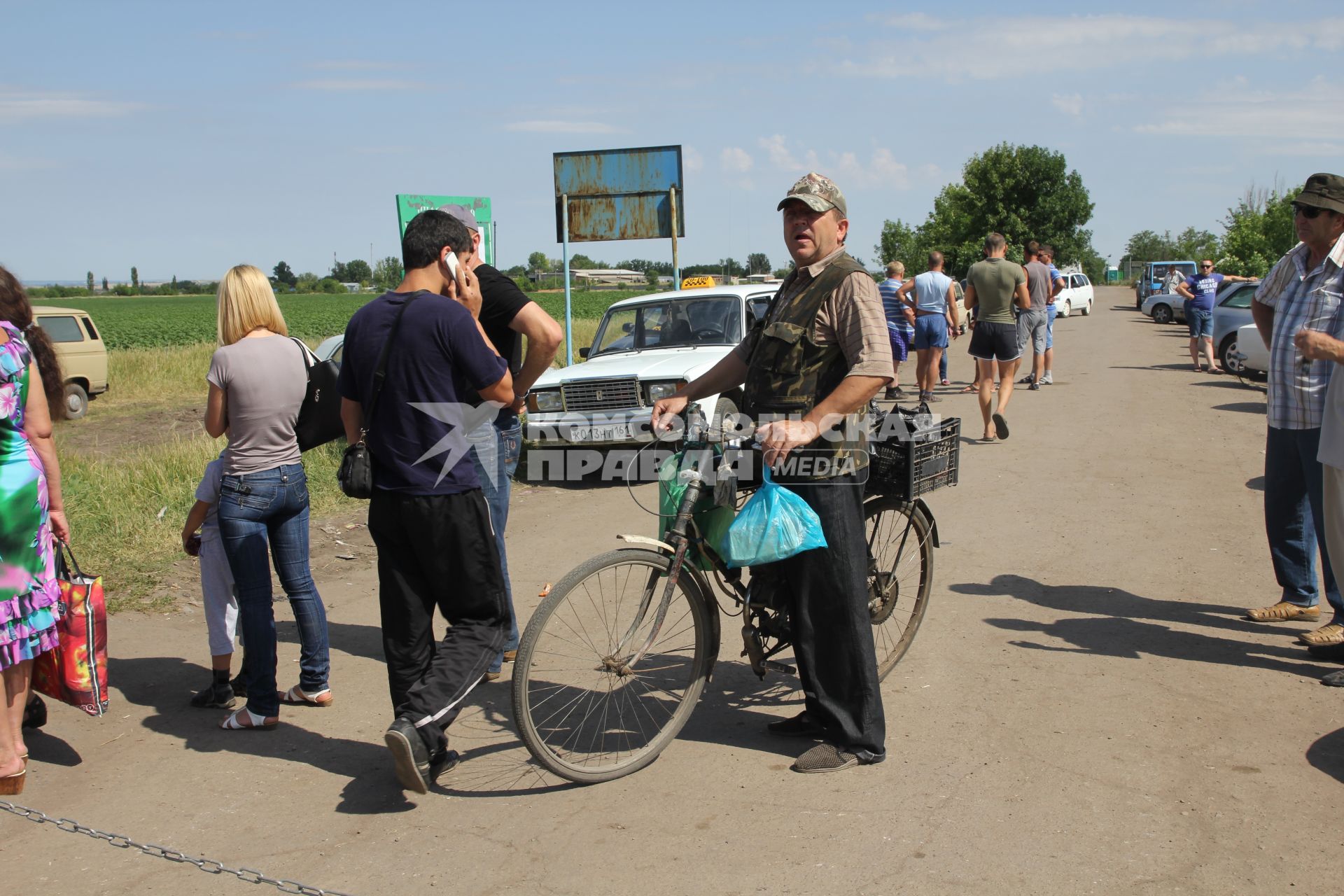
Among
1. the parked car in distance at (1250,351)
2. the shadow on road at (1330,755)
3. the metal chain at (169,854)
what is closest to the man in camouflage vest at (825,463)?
the shadow on road at (1330,755)

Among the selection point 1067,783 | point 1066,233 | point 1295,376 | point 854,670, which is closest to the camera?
point 1067,783

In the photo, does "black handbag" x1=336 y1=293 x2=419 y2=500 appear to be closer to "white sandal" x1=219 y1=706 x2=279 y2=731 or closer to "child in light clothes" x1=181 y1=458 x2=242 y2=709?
"child in light clothes" x1=181 y1=458 x2=242 y2=709

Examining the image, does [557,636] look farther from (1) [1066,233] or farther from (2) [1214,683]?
(1) [1066,233]

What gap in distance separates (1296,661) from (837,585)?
2547mm

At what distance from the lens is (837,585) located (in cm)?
401

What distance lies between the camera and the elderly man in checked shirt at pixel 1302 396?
495 centimetres

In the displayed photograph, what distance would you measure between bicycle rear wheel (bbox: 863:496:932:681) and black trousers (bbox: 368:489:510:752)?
5.77 ft

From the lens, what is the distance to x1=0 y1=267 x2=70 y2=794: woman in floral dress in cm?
386

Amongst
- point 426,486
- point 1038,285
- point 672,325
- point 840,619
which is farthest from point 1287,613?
point 1038,285

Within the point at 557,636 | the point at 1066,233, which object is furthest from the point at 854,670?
the point at 1066,233

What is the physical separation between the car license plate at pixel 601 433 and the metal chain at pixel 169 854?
681 centimetres

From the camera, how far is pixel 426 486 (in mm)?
3705

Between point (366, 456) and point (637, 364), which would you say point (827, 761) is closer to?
point (366, 456)

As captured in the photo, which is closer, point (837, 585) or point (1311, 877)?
point (1311, 877)
